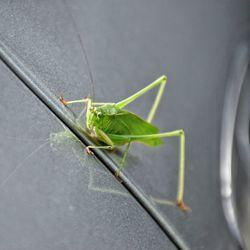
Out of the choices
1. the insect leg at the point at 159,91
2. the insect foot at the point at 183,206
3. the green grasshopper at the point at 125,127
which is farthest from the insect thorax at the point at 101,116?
the insect foot at the point at 183,206

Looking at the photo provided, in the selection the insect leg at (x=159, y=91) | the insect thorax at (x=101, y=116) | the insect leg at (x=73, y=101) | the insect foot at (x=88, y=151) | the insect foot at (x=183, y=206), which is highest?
the insect leg at (x=73, y=101)

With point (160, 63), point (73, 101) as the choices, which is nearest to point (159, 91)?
point (160, 63)

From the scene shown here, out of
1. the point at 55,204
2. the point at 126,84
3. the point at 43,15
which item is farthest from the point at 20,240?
the point at 126,84

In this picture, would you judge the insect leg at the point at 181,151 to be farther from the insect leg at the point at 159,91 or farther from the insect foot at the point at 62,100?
the insect foot at the point at 62,100

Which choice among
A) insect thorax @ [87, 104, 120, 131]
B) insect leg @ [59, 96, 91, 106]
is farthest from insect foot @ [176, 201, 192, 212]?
insect leg @ [59, 96, 91, 106]

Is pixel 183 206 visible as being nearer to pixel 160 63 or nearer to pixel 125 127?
pixel 125 127
